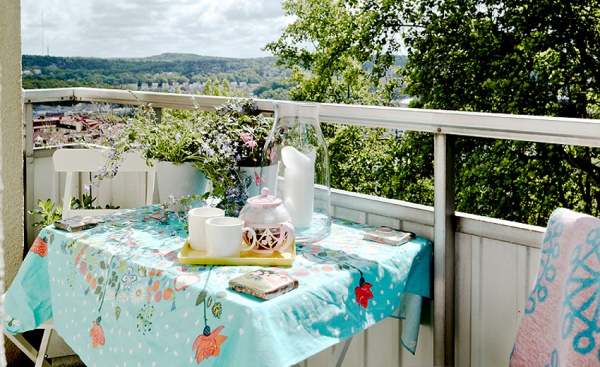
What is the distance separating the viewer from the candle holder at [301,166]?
159 cm

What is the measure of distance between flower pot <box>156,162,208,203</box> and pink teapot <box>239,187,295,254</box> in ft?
1.24

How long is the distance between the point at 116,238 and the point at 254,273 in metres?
0.50

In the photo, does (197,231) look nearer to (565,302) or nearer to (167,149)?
(167,149)

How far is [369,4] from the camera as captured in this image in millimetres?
10312

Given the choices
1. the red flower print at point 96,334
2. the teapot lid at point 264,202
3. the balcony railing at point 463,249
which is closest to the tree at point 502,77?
the balcony railing at point 463,249

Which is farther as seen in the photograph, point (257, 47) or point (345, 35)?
point (257, 47)

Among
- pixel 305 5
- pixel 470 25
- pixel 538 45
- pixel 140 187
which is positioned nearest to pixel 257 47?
pixel 305 5

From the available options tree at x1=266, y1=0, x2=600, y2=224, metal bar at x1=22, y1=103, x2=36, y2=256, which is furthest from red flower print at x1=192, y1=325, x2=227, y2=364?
tree at x1=266, y1=0, x2=600, y2=224

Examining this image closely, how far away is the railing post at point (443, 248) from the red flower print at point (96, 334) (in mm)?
875

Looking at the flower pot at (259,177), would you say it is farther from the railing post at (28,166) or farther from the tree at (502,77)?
the tree at (502,77)

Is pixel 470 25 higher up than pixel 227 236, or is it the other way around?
pixel 470 25

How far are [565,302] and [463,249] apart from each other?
503 mm

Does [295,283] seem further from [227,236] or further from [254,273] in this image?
[227,236]

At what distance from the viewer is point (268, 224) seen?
1.42 meters
